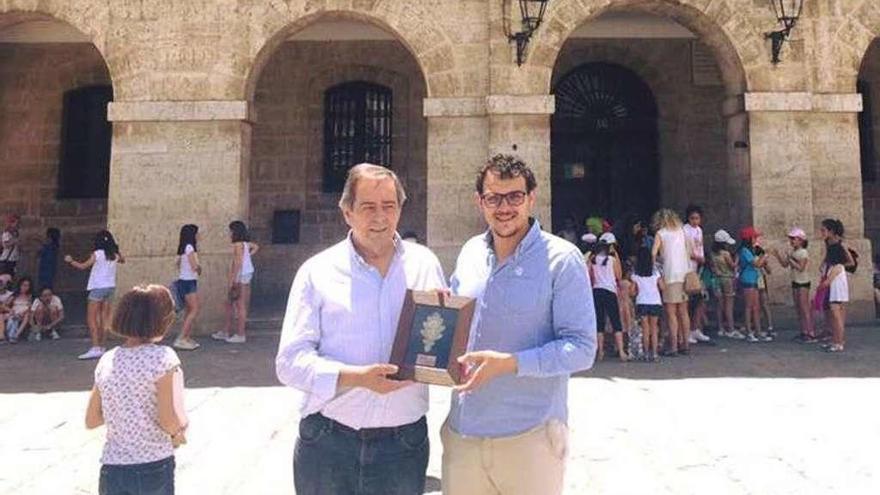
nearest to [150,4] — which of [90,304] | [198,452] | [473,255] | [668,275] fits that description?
[90,304]

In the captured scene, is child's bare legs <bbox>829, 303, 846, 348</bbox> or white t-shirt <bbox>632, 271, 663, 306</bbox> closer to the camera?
white t-shirt <bbox>632, 271, 663, 306</bbox>

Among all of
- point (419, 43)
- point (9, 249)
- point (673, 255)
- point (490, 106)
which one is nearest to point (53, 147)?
point (9, 249)

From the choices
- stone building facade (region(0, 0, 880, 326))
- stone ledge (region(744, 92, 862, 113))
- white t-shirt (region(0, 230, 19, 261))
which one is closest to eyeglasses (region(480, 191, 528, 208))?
stone building facade (region(0, 0, 880, 326))

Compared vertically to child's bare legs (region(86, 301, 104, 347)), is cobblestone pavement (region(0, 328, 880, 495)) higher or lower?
lower

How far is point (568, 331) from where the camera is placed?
2.06 m

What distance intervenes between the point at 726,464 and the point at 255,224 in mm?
10048

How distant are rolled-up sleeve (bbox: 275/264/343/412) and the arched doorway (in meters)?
10.7

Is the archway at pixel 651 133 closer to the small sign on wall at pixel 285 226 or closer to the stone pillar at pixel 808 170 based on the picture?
the stone pillar at pixel 808 170

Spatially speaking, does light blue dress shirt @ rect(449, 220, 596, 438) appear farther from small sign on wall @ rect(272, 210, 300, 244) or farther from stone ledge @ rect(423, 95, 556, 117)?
small sign on wall @ rect(272, 210, 300, 244)

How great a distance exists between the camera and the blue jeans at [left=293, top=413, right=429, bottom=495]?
2029mm

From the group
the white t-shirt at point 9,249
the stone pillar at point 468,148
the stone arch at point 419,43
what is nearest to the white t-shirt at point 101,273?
the stone arch at point 419,43

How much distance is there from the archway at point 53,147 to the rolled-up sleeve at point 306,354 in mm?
11873

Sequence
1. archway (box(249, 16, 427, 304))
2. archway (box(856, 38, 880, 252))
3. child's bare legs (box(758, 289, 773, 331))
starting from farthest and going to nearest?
1. archway (box(249, 16, 427, 304))
2. archway (box(856, 38, 880, 252))
3. child's bare legs (box(758, 289, 773, 331))

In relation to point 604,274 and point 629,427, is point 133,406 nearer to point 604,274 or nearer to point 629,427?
point 629,427
